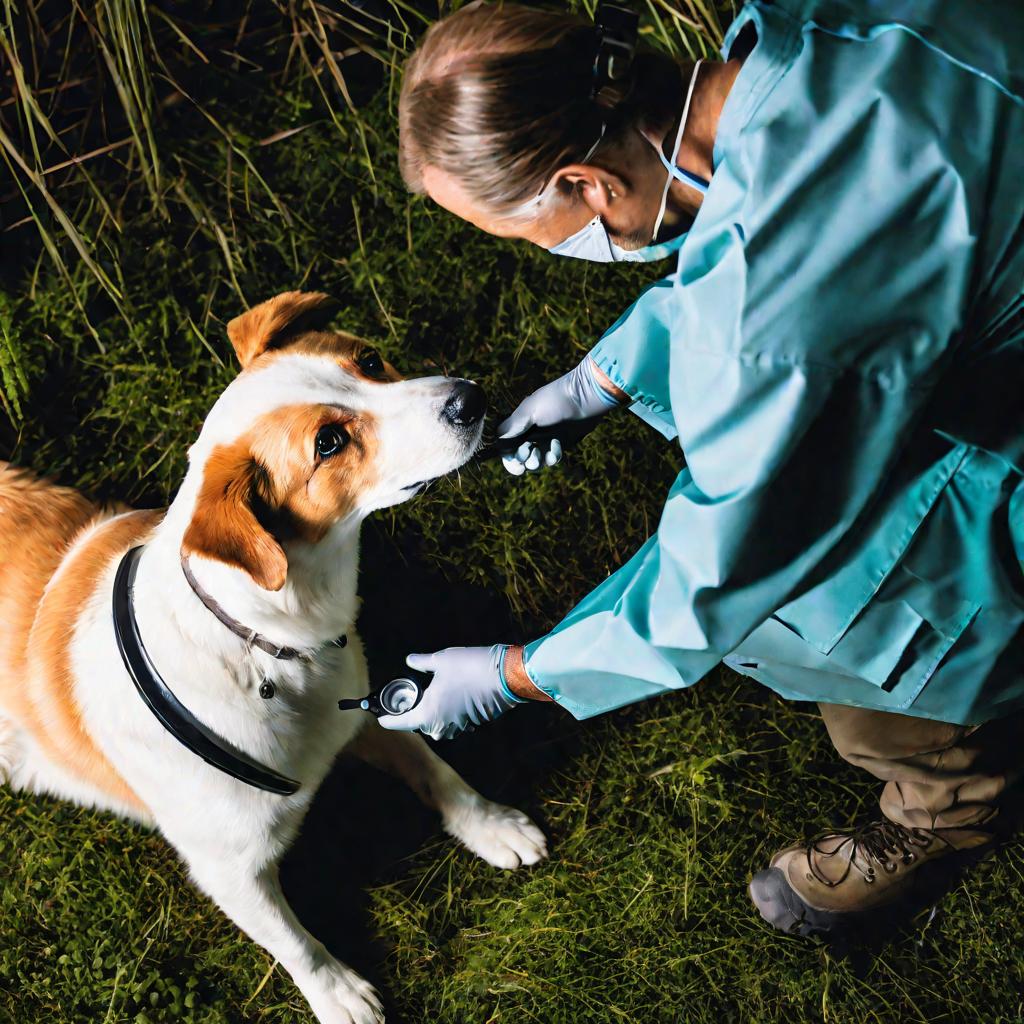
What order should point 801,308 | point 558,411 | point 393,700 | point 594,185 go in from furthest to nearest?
Result: point 558,411 → point 393,700 → point 594,185 → point 801,308

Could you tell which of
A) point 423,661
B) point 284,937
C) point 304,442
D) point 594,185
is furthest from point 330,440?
point 284,937

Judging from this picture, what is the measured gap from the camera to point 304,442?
193cm

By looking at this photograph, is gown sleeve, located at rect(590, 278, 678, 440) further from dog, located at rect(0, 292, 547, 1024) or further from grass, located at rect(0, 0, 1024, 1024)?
grass, located at rect(0, 0, 1024, 1024)

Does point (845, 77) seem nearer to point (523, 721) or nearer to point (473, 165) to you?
point (473, 165)

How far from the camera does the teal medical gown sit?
1.34m

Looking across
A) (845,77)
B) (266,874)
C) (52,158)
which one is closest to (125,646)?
(266,874)

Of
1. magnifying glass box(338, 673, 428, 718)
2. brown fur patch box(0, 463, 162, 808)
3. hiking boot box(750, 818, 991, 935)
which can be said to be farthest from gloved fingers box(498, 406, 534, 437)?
hiking boot box(750, 818, 991, 935)

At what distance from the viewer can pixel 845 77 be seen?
4.47ft

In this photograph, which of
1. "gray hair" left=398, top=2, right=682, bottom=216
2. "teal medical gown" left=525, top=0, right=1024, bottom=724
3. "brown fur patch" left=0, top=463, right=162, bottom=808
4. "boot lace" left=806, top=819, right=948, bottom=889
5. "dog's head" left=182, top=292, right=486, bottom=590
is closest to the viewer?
"teal medical gown" left=525, top=0, right=1024, bottom=724

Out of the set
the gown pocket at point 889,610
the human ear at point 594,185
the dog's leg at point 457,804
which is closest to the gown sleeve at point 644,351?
the human ear at point 594,185

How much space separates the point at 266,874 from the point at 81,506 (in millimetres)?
1161

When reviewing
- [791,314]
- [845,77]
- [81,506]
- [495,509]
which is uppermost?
[845,77]

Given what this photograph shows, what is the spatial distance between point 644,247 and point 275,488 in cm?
95

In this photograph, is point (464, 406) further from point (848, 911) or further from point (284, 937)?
point (848, 911)
